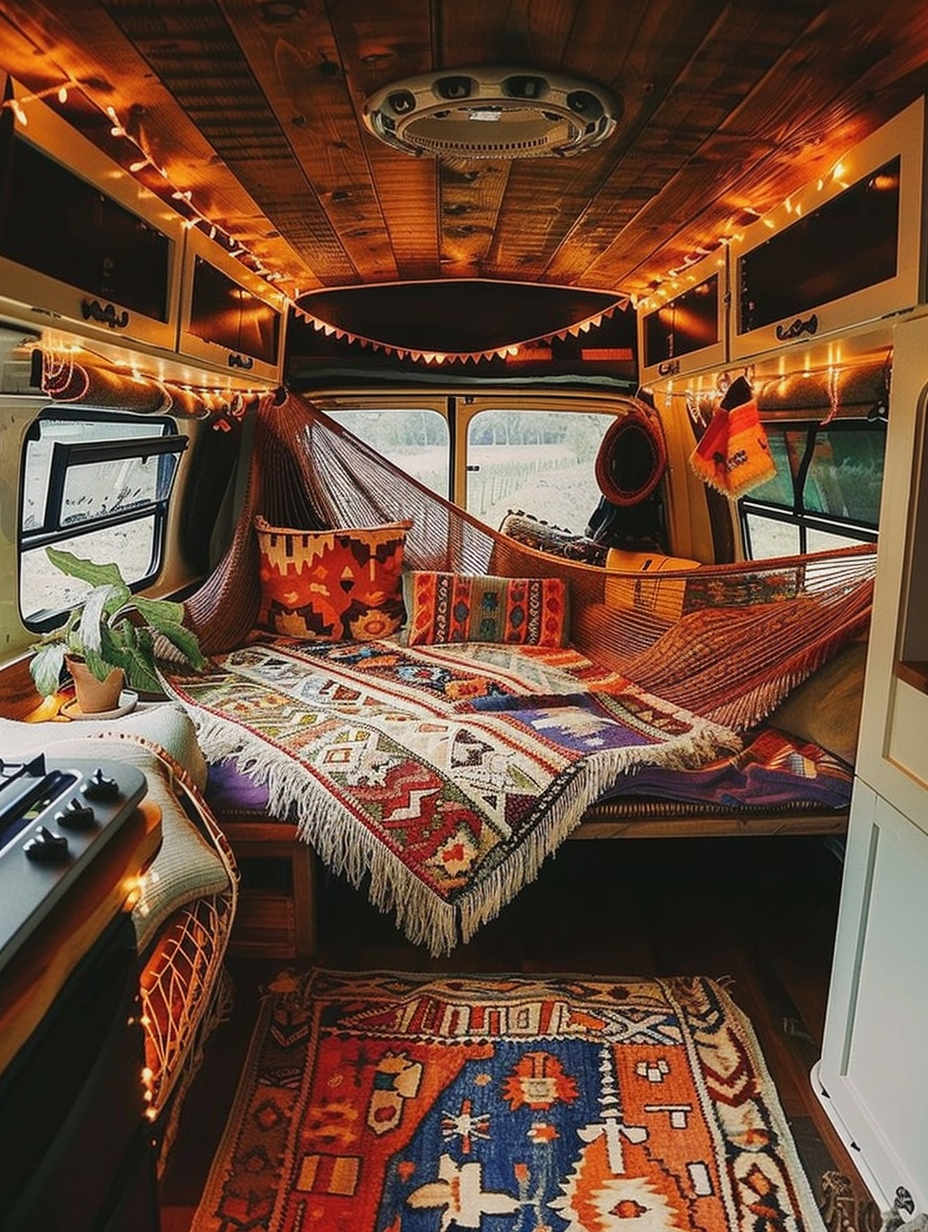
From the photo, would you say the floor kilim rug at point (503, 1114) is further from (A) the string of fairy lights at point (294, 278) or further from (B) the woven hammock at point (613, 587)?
(A) the string of fairy lights at point (294, 278)

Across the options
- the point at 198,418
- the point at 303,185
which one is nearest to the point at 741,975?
the point at 303,185

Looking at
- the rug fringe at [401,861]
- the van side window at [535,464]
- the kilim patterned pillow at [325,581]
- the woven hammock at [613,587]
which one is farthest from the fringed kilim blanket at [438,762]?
the van side window at [535,464]

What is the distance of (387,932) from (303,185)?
1717mm

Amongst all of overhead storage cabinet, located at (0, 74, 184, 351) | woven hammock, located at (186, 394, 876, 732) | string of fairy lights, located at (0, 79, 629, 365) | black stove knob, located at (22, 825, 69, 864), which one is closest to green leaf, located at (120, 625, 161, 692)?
overhead storage cabinet, located at (0, 74, 184, 351)

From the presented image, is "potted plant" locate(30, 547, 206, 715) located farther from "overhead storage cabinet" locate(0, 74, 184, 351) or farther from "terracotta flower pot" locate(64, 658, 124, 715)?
"overhead storage cabinet" locate(0, 74, 184, 351)

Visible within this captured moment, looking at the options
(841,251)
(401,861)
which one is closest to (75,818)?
(401,861)

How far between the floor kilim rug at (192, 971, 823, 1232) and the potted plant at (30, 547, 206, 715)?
30.5 inches

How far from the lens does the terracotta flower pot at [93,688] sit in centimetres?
216

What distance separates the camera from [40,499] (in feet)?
7.68

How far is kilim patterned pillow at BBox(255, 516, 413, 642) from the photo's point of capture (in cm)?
326

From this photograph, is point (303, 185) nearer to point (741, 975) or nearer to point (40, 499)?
point (40, 499)

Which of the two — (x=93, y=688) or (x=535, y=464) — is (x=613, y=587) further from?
(x=93, y=688)

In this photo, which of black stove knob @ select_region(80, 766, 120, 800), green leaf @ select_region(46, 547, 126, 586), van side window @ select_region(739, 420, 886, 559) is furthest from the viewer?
van side window @ select_region(739, 420, 886, 559)

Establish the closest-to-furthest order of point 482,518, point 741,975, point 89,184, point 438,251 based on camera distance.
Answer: point 89,184, point 741,975, point 438,251, point 482,518
